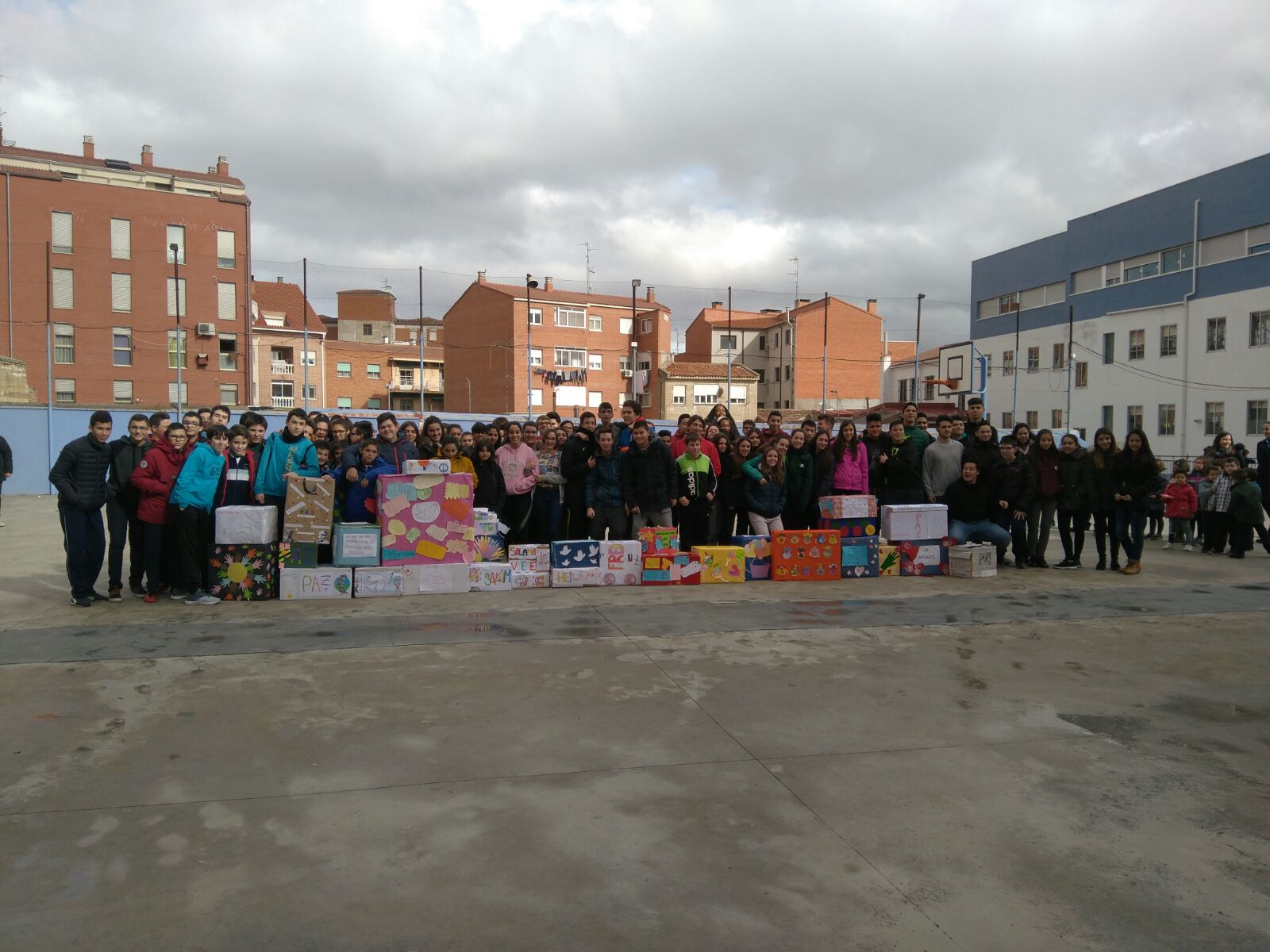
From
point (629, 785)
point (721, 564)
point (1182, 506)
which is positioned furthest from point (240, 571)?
point (1182, 506)

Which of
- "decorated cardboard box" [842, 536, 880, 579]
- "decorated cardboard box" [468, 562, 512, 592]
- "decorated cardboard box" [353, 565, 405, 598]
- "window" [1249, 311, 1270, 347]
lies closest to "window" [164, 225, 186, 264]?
"decorated cardboard box" [353, 565, 405, 598]

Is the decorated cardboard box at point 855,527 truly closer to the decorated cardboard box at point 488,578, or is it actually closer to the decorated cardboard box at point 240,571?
the decorated cardboard box at point 488,578

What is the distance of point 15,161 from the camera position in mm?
49875

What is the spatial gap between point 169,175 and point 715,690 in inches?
2410

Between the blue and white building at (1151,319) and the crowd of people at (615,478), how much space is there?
24.0m

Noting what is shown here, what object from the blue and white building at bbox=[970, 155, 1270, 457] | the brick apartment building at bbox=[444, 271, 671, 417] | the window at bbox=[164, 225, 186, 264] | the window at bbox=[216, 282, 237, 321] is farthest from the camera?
the brick apartment building at bbox=[444, 271, 671, 417]

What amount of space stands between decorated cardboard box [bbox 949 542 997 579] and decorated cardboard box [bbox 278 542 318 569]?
7.06m

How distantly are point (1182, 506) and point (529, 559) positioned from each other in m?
10.1

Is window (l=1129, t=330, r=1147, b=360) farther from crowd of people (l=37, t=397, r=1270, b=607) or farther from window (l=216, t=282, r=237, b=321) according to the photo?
window (l=216, t=282, r=237, b=321)

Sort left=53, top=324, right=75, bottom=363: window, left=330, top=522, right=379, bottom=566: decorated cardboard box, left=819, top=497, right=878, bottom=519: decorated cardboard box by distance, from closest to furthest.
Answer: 1. left=330, top=522, right=379, bottom=566: decorated cardboard box
2. left=819, top=497, right=878, bottom=519: decorated cardboard box
3. left=53, top=324, right=75, bottom=363: window

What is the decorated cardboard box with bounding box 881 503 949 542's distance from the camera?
980cm

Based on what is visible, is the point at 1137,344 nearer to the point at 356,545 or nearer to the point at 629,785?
the point at 356,545

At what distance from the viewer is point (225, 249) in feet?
150

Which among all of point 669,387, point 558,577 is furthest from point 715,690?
point 669,387
